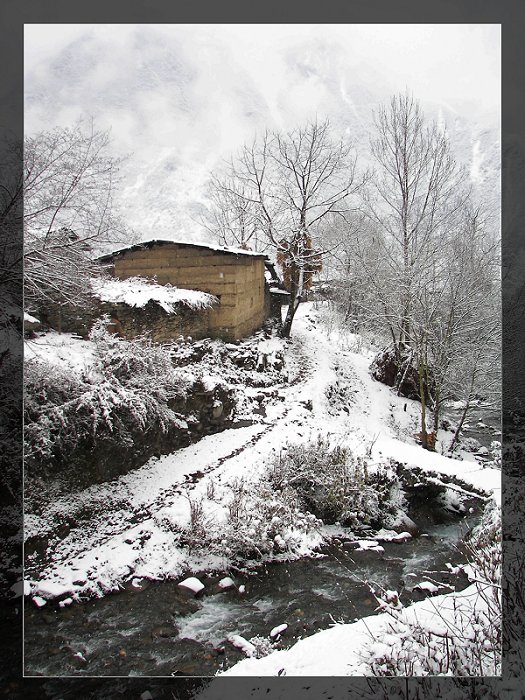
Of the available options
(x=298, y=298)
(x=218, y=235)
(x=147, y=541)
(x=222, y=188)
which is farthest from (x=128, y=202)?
(x=218, y=235)

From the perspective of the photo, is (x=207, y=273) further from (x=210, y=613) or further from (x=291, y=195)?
(x=210, y=613)

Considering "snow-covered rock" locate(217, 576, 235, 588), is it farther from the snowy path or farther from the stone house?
the stone house

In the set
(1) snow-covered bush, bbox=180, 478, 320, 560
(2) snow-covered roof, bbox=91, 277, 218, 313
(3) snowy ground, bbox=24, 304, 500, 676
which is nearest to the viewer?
(3) snowy ground, bbox=24, 304, 500, 676

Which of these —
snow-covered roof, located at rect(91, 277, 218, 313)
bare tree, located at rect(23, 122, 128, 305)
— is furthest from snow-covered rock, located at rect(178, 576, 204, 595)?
snow-covered roof, located at rect(91, 277, 218, 313)

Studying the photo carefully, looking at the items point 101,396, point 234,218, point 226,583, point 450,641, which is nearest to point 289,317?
point 234,218

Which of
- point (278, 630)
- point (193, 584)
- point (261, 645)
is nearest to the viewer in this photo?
point (261, 645)

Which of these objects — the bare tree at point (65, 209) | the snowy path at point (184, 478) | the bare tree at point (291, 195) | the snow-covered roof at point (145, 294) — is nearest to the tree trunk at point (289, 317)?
the bare tree at point (291, 195)
